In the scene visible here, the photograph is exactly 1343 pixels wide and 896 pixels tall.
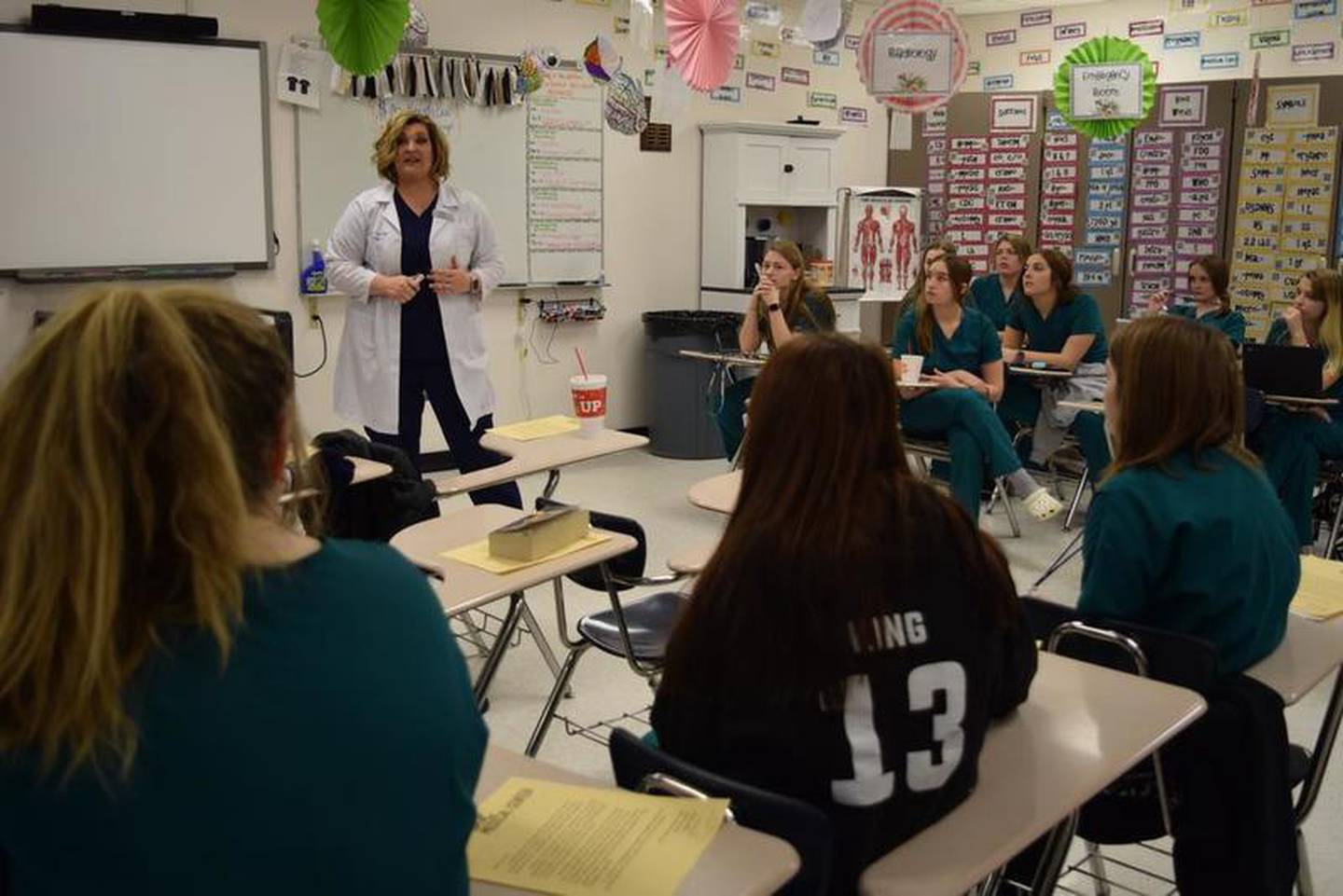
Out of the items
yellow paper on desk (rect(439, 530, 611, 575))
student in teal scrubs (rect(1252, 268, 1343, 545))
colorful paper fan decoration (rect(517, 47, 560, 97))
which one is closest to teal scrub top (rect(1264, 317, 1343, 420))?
student in teal scrubs (rect(1252, 268, 1343, 545))

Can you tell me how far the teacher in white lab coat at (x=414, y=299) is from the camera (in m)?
4.42

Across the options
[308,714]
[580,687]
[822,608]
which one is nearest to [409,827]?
[308,714]

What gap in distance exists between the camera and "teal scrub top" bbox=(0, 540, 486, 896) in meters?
1.00

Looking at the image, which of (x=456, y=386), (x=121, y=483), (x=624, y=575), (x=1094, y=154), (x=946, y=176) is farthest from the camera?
(x=946, y=176)

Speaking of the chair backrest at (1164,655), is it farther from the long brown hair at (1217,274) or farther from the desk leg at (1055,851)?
the long brown hair at (1217,274)

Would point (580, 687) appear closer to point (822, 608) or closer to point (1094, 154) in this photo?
point (822, 608)

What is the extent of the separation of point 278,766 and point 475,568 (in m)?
1.55

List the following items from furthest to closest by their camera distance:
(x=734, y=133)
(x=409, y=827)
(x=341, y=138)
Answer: (x=734, y=133) < (x=341, y=138) < (x=409, y=827)

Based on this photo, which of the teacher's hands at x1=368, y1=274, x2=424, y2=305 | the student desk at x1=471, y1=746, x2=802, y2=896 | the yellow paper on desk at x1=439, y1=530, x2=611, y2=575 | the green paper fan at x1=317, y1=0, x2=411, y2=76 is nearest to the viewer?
the student desk at x1=471, y1=746, x2=802, y2=896

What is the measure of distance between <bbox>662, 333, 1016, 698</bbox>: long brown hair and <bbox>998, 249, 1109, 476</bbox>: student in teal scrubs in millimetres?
4061

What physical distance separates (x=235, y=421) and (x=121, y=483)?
11 cm

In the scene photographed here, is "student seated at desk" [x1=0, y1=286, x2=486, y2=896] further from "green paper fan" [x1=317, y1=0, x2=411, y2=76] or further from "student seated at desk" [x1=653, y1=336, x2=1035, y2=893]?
"green paper fan" [x1=317, y1=0, x2=411, y2=76]

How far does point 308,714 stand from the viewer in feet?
3.39

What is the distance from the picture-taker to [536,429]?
3988mm
